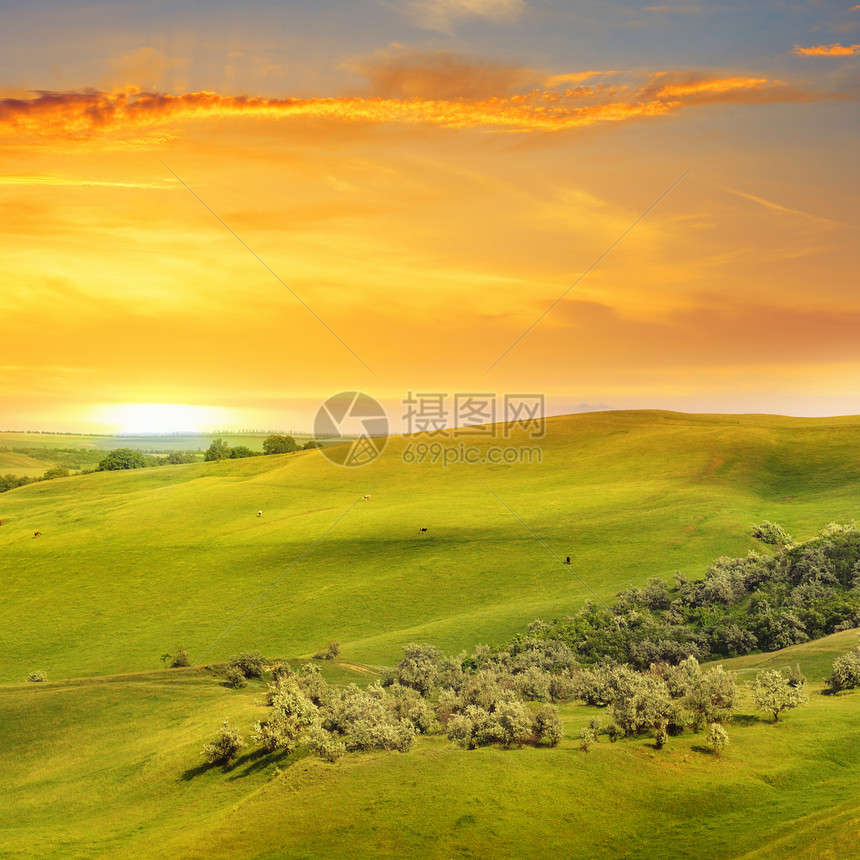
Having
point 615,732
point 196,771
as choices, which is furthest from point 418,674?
point 196,771

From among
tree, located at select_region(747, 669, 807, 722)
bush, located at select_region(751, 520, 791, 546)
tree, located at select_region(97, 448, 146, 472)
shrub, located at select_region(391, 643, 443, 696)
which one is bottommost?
shrub, located at select_region(391, 643, 443, 696)

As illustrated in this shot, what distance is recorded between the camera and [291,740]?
1902cm

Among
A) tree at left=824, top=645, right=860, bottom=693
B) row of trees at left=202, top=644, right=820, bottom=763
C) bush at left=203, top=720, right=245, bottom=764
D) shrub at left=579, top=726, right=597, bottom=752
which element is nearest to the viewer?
shrub at left=579, top=726, right=597, bottom=752

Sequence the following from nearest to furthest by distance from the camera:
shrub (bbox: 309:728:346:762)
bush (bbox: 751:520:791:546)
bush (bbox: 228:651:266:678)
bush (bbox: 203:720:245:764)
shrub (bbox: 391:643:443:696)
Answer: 1. shrub (bbox: 309:728:346:762)
2. bush (bbox: 203:720:245:764)
3. shrub (bbox: 391:643:443:696)
4. bush (bbox: 228:651:266:678)
5. bush (bbox: 751:520:791:546)

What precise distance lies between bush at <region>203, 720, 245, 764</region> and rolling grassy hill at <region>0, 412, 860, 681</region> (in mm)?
19850

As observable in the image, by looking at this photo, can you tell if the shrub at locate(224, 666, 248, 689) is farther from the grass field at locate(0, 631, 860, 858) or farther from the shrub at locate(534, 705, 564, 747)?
the shrub at locate(534, 705, 564, 747)

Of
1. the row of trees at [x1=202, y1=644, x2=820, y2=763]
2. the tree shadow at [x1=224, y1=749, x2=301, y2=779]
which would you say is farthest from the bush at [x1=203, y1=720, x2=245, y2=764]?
the tree shadow at [x1=224, y1=749, x2=301, y2=779]

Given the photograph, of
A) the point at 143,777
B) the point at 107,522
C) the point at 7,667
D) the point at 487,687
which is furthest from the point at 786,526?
the point at 107,522

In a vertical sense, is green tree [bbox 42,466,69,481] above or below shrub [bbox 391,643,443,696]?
above

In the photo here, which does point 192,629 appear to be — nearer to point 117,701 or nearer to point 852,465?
point 117,701

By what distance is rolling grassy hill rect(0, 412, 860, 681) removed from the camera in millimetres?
49875

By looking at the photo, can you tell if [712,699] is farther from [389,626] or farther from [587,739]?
[389,626]

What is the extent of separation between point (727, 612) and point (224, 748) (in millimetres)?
28531

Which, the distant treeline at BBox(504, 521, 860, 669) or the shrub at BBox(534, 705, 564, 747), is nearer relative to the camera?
the shrub at BBox(534, 705, 564, 747)
